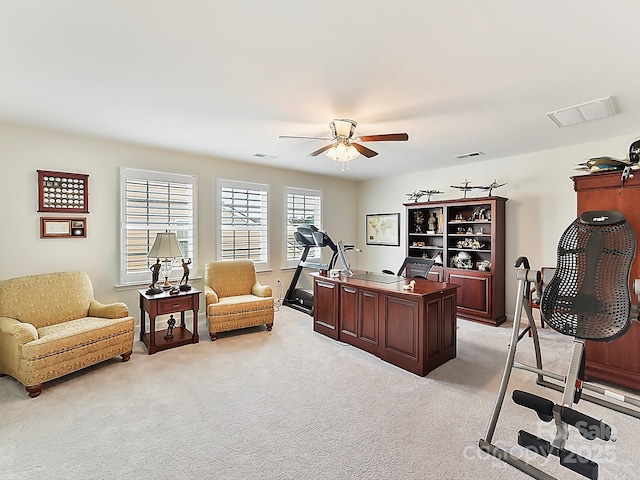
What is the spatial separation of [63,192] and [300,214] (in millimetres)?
3560

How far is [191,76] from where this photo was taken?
236cm

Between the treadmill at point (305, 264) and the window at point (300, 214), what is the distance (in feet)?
0.68

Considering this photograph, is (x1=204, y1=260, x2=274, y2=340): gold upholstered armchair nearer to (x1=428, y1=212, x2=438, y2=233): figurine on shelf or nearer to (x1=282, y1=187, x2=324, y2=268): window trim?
(x1=282, y1=187, x2=324, y2=268): window trim

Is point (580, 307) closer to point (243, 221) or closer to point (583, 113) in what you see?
point (583, 113)

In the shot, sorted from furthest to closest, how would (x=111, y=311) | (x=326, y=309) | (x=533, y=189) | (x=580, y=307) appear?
(x=533, y=189) < (x=326, y=309) < (x=111, y=311) < (x=580, y=307)

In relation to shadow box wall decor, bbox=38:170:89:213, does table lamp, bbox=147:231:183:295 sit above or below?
below

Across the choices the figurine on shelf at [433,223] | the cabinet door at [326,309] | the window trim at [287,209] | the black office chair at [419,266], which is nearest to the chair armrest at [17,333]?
the cabinet door at [326,309]

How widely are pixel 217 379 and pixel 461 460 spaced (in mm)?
2113

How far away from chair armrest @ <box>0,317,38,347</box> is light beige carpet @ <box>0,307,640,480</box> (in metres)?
0.45

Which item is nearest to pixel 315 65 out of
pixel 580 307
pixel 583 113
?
pixel 580 307

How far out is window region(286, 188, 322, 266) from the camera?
5.90 meters

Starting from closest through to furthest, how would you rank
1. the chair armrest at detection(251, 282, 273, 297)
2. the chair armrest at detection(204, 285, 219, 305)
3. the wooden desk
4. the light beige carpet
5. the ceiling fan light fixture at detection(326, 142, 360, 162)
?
the light beige carpet < the wooden desk < the ceiling fan light fixture at detection(326, 142, 360, 162) < the chair armrest at detection(204, 285, 219, 305) < the chair armrest at detection(251, 282, 273, 297)

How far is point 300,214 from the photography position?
19.9 ft

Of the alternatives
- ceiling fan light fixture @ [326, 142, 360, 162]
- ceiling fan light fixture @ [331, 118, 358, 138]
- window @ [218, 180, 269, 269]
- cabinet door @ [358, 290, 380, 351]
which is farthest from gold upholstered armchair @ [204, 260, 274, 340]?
ceiling fan light fixture @ [331, 118, 358, 138]
